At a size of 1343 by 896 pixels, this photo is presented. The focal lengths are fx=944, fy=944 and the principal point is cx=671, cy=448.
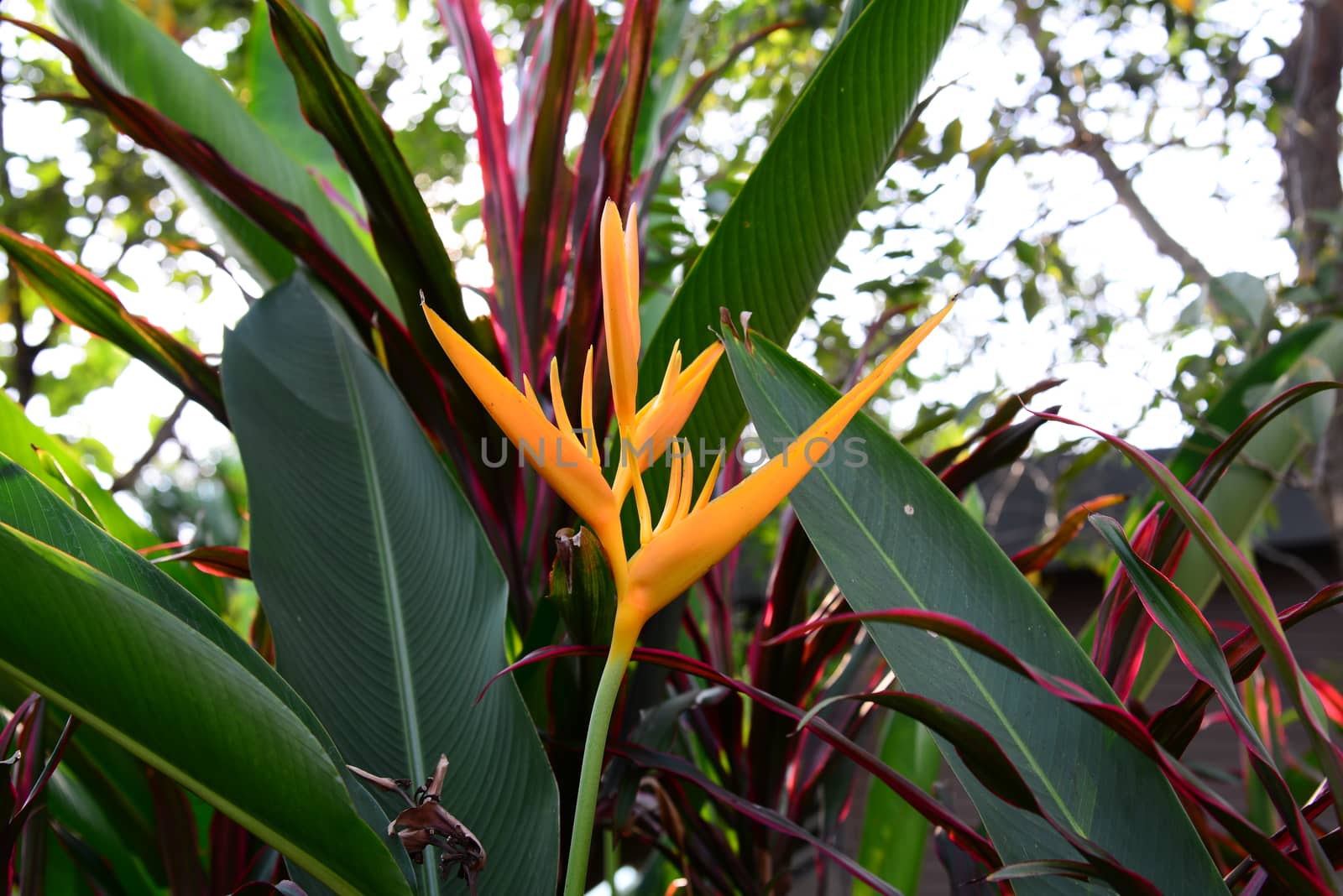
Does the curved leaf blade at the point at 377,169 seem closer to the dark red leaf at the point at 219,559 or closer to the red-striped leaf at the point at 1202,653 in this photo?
the dark red leaf at the point at 219,559

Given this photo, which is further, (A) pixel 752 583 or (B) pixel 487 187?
(A) pixel 752 583

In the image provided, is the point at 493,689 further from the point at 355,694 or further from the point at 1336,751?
the point at 1336,751

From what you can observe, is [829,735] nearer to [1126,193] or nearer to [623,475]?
[623,475]

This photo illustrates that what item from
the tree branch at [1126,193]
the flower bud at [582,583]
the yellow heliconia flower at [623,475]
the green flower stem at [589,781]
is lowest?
the green flower stem at [589,781]

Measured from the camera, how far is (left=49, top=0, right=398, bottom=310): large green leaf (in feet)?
2.86

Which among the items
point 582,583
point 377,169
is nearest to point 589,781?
point 582,583

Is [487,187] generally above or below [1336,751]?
above

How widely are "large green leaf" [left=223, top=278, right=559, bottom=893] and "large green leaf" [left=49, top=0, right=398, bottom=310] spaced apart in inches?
9.7

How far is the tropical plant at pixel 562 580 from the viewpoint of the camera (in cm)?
40

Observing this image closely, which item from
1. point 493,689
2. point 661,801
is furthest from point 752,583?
point 493,689


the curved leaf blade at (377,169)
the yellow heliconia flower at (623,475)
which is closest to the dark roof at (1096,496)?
the curved leaf blade at (377,169)

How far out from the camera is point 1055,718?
496 mm

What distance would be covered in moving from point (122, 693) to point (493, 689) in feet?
0.70

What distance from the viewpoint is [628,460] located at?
16.1 inches
